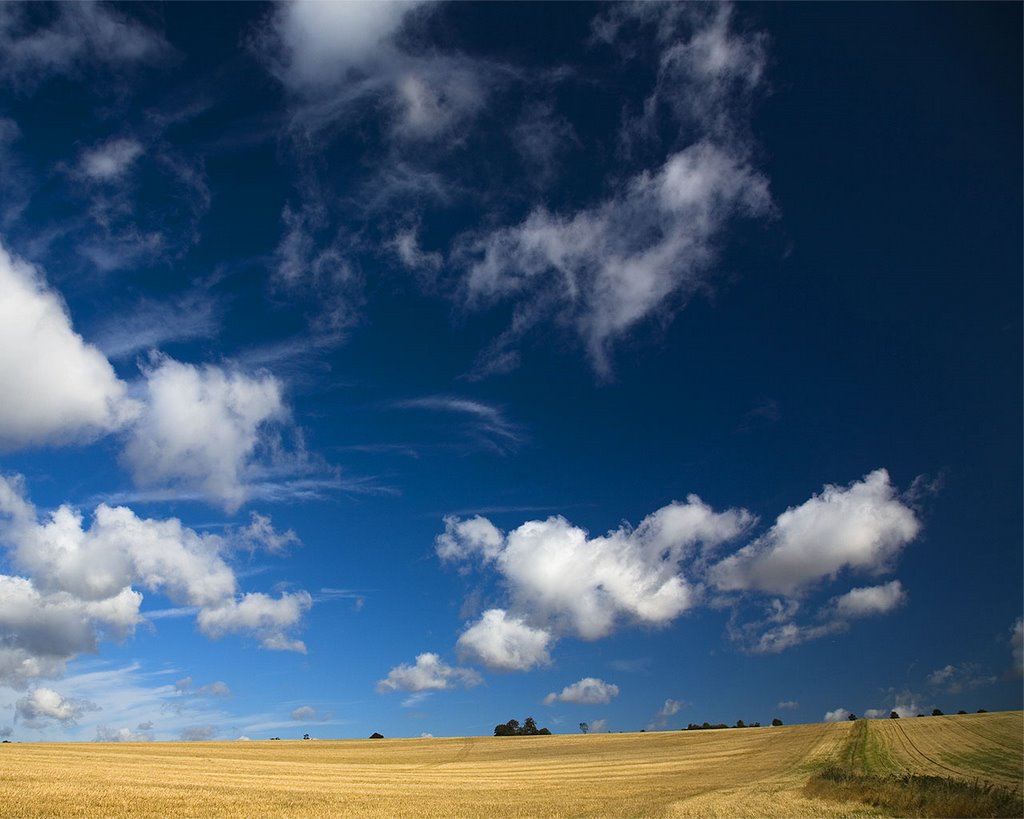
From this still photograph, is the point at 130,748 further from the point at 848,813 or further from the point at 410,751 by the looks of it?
the point at 848,813

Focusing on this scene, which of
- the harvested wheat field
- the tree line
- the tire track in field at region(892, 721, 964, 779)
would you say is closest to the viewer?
the harvested wheat field

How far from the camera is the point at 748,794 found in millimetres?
38250

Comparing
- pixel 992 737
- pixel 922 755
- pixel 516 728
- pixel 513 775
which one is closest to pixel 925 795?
pixel 922 755

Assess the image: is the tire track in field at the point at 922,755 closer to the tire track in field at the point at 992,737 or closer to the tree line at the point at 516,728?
the tire track in field at the point at 992,737

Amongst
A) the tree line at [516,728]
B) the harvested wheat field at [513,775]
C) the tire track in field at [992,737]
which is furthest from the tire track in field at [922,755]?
the tree line at [516,728]

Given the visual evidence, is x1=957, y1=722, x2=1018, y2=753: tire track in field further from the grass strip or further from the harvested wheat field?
the grass strip

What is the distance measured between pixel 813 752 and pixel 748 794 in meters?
29.9

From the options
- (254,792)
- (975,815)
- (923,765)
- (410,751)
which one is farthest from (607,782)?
(410,751)

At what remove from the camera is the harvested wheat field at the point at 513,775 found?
109ft

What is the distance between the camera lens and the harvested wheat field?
33.2 m

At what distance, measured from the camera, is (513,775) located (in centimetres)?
5756

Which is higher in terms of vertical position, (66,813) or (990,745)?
(66,813)

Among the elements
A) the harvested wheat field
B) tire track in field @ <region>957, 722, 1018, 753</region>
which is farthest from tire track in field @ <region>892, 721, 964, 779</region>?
tire track in field @ <region>957, 722, 1018, 753</region>

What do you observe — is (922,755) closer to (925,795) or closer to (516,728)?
(925,795)
